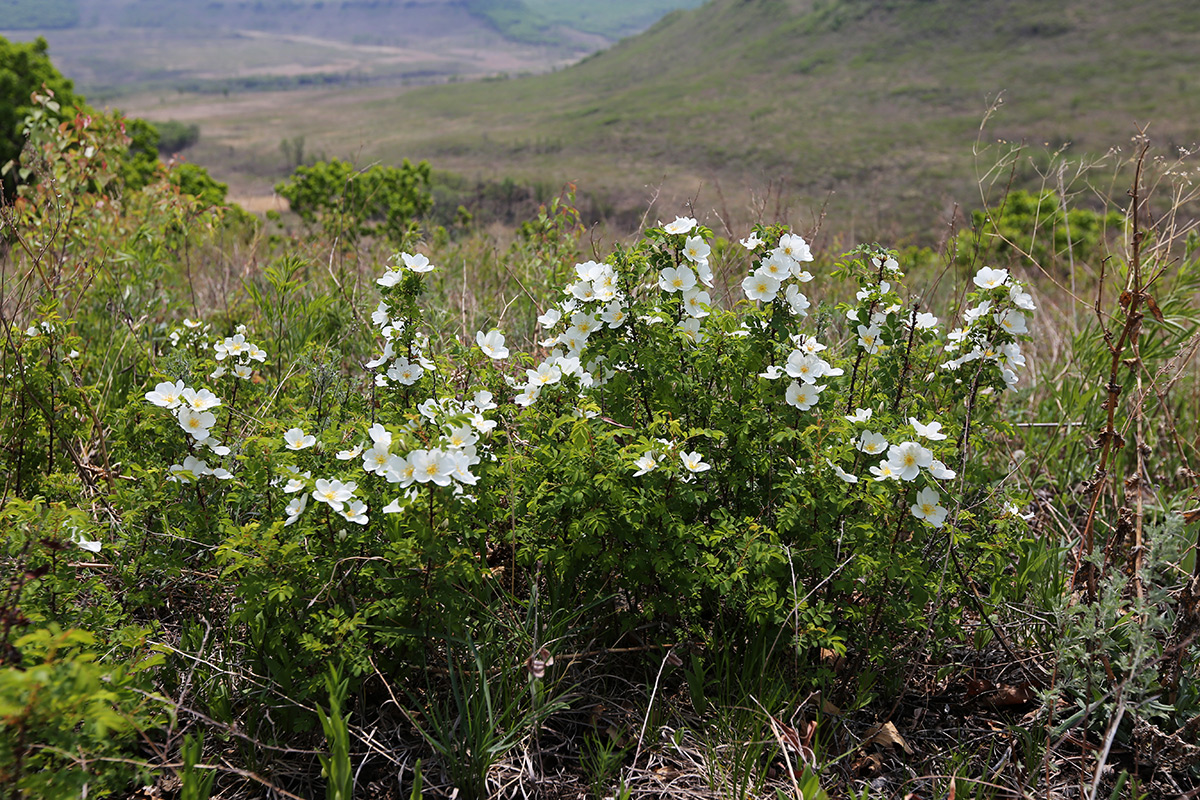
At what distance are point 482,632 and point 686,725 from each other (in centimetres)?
62

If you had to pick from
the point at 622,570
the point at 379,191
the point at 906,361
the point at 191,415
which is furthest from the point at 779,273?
the point at 379,191

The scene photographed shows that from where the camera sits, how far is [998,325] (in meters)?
2.12

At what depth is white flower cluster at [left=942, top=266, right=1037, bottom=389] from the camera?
6.87ft

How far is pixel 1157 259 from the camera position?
2393mm

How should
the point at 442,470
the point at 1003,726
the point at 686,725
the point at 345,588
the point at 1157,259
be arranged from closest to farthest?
the point at 442,470
the point at 345,588
the point at 686,725
the point at 1003,726
the point at 1157,259

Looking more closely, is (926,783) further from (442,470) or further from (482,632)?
(442,470)

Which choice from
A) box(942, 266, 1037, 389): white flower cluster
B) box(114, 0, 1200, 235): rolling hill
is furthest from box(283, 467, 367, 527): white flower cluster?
box(114, 0, 1200, 235): rolling hill

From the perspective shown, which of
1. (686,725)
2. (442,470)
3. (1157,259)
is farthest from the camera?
(1157,259)

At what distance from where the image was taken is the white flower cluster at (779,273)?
2.09 metres

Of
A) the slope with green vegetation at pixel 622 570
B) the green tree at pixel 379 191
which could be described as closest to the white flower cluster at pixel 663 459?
the slope with green vegetation at pixel 622 570

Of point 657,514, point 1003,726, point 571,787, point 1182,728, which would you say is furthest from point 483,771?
point 1182,728

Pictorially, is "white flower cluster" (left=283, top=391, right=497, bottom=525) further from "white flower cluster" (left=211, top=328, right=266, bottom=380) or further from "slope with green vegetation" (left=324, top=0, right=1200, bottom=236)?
"slope with green vegetation" (left=324, top=0, right=1200, bottom=236)

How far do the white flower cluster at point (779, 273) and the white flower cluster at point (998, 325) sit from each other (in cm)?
49

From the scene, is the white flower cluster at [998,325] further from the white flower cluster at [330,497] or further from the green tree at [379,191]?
the green tree at [379,191]
